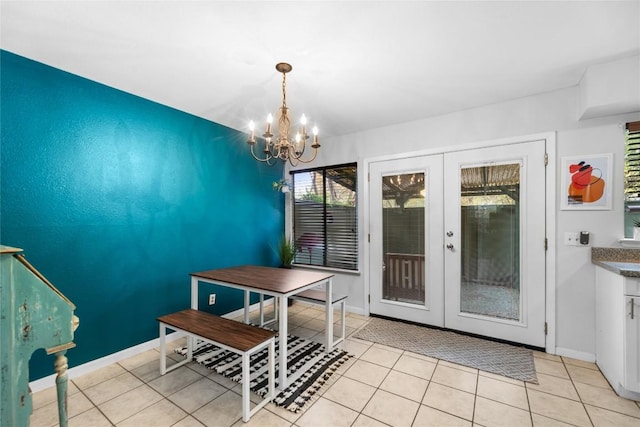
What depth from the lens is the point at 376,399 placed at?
6.59 ft

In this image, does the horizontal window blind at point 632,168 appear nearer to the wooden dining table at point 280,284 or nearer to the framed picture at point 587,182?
the framed picture at point 587,182

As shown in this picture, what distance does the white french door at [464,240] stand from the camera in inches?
108

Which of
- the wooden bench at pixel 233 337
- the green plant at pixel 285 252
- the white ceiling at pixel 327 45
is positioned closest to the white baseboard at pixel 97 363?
the wooden bench at pixel 233 337

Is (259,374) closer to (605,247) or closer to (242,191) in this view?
(242,191)

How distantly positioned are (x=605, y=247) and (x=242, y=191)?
12.7ft

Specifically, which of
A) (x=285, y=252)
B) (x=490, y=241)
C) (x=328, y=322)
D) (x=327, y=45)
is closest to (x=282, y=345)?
(x=328, y=322)

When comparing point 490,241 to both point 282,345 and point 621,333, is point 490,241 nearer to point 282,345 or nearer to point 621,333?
point 621,333

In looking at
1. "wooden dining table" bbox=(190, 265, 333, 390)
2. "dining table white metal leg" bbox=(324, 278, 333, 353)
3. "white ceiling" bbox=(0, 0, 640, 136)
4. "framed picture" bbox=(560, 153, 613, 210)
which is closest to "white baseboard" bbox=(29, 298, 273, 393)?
"wooden dining table" bbox=(190, 265, 333, 390)

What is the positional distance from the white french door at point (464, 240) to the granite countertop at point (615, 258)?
38 centimetres

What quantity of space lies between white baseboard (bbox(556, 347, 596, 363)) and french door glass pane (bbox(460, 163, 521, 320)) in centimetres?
41

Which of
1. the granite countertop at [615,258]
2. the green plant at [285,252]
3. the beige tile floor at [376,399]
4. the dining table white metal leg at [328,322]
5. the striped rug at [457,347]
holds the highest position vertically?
the granite countertop at [615,258]

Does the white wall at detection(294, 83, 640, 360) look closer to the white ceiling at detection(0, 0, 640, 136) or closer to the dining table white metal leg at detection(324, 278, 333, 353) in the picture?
the white ceiling at detection(0, 0, 640, 136)

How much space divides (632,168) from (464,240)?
144 centimetres

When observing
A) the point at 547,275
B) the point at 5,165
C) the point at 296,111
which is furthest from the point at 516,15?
the point at 5,165
